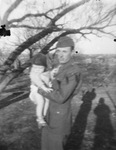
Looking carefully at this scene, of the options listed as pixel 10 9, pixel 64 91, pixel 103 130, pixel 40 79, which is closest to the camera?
pixel 64 91

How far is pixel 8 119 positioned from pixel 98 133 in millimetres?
2642

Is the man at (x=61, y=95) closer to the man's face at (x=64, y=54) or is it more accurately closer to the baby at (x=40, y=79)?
the man's face at (x=64, y=54)

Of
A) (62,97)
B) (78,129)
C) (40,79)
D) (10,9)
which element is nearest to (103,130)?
(78,129)

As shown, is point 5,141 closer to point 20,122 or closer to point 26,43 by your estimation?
point 20,122

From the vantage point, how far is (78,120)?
18.6ft

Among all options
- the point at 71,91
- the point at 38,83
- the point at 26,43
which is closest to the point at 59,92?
the point at 71,91

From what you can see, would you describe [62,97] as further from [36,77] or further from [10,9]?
[10,9]

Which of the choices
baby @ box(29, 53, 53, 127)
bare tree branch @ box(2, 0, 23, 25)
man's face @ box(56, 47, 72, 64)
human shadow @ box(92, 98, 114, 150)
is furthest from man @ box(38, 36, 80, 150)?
bare tree branch @ box(2, 0, 23, 25)

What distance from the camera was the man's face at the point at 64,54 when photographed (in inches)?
78.7

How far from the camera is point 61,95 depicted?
1.89 metres

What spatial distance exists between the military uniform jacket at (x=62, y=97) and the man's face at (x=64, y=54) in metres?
0.05

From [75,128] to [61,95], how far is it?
3333 millimetres

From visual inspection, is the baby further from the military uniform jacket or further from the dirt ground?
the dirt ground

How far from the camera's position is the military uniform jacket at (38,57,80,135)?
1.90 m
